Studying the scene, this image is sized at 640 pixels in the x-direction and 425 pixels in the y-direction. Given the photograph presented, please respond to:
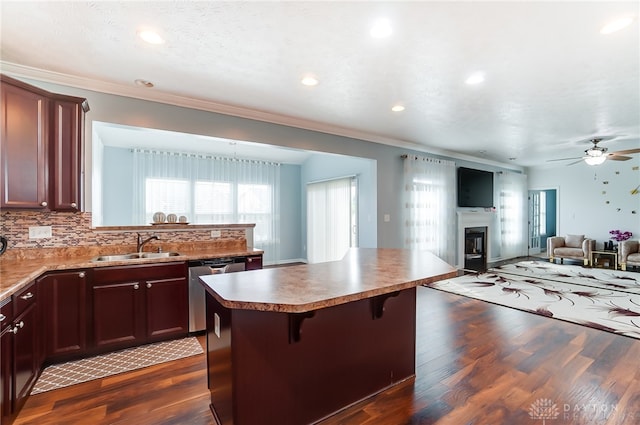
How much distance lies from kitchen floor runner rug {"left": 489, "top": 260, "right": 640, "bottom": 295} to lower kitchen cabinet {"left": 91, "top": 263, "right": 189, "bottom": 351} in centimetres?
623

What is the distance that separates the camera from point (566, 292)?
4.70 m

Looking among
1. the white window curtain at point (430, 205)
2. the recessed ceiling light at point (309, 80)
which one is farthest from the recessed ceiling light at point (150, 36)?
Answer: the white window curtain at point (430, 205)

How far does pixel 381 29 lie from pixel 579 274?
21.8 ft

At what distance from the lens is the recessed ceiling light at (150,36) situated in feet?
7.13

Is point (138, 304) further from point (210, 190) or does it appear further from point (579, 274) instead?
point (579, 274)

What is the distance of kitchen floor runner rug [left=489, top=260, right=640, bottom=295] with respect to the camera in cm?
512

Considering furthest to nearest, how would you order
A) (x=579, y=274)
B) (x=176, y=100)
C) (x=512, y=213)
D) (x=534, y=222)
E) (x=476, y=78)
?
(x=534, y=222) < (x=512, y=213) < (x=579, y=274) < (x=176, y=100) < (x=476, y=78)

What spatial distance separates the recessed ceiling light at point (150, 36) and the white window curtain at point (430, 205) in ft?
14.4

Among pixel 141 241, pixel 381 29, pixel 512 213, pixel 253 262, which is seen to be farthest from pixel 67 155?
pixel 512 213

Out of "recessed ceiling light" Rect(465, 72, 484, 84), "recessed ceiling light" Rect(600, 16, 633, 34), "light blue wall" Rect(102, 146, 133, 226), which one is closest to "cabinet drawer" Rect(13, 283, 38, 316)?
"light blue wall" Rect(102, 146, 133, 226)

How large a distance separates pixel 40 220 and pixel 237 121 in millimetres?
2247

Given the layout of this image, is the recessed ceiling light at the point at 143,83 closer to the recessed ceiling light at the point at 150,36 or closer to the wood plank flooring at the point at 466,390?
the recessed ceiling light at the point at 150,36

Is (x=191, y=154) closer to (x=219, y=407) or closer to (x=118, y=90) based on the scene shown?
(x=118, y=90)

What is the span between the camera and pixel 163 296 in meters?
2.95
